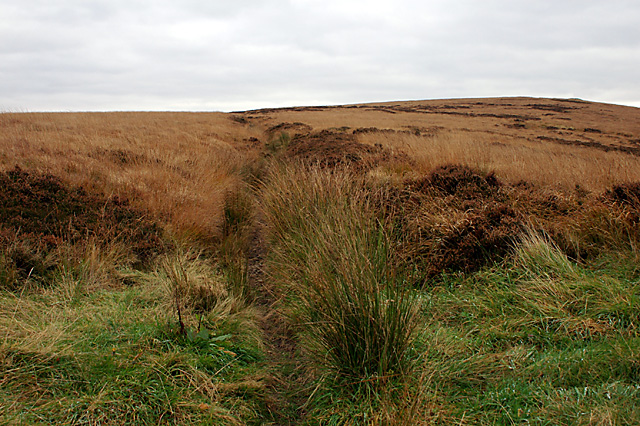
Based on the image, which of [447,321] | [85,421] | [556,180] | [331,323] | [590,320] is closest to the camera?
[85,421]

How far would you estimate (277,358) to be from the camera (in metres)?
3.60

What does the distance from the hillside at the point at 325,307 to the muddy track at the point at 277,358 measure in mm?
19

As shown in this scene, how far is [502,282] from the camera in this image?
155 inches

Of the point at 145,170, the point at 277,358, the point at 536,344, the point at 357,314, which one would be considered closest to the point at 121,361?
the point at 277,358

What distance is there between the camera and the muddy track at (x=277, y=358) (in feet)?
9.80

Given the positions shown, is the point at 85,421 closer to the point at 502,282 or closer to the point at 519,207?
the point at 502,282

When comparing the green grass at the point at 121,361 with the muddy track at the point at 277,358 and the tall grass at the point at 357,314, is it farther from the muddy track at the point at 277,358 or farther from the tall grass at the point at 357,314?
the tall grass at the point at 357,314

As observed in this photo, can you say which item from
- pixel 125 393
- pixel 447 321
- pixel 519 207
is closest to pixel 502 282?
pixel 447 321

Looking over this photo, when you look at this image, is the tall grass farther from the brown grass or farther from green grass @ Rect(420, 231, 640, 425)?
the brown grass

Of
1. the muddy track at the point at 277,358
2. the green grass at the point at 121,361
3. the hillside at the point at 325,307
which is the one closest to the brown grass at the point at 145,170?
the hillside at the point at 325,307

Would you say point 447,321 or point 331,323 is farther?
point 447,321

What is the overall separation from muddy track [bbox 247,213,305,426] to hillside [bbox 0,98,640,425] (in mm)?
19

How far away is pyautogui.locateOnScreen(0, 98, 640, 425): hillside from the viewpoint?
2.47 m

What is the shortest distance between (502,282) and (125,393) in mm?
3441
